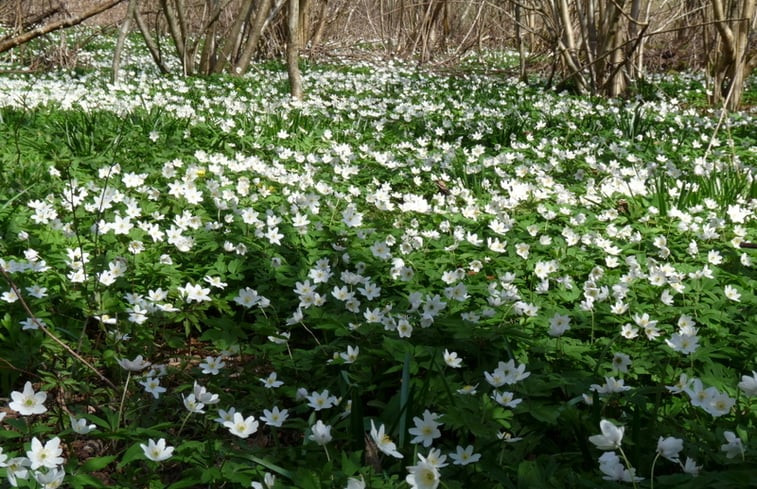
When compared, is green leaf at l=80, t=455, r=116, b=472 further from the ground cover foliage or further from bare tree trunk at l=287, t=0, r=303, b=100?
bare tree trunk at l=287, t=0, r=303, b=100

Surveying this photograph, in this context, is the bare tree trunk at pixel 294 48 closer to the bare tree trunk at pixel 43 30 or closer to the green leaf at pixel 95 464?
the bare tree trunk at pixel 43 30

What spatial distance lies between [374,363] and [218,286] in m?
0.78

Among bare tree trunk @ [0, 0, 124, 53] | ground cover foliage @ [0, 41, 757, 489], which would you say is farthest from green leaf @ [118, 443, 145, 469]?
bare tree trunk @ [0, 0, 124, 53]

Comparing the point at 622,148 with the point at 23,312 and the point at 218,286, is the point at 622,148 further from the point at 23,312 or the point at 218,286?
the point at 23,312

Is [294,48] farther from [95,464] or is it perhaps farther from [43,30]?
[95,464]

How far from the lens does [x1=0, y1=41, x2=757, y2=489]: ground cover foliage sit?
5.34 ft

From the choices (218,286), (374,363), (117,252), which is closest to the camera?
(374,363)

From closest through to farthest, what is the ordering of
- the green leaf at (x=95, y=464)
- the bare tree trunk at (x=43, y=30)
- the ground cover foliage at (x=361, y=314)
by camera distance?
the green leaf at (x=95, y=464)
the ground cover foliage at (x=361, y=314)
the bare tree trunk at (x=43, y=30)

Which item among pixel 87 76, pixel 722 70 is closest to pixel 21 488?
pixel 722 70

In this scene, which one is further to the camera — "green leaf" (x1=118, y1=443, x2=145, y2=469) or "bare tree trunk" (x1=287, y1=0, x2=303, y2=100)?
"bare tree trunk" (x1=287, y1=0, x2=303, y2=100)

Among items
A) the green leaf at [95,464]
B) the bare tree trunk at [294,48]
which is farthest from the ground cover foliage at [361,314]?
the bare tree trunk at [294,48]

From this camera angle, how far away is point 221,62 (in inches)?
354

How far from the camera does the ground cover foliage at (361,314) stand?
1629 millimetres

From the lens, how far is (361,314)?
2514 millimetres
